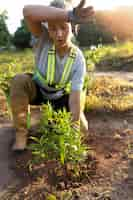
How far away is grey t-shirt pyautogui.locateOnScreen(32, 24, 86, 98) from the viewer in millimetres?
3332

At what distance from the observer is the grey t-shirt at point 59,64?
3.33 meters

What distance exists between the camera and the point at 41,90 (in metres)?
3.66

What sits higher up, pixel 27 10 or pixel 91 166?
pixel 27 10

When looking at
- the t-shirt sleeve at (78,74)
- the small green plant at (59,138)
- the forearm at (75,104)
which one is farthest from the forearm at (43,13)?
the small green plant at (59,138)

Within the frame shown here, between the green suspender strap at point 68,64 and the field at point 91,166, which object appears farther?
the green suspender strap at point 68,64

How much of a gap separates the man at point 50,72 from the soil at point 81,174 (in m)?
0.27

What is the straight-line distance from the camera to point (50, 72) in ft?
11.5

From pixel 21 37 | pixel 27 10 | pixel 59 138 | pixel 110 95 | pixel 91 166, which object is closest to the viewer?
pixel 59 138

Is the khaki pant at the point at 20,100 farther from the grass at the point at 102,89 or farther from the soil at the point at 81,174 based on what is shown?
the grass at the point at 102,89

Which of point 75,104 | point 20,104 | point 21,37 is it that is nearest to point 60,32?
point 75,104

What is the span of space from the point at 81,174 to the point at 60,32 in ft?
3.32

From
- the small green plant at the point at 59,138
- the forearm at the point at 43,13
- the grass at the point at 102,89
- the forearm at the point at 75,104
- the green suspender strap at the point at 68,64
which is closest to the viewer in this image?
the small green plant at the point at 59,138

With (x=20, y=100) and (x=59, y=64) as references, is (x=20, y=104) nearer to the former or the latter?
(x=20, y=100)

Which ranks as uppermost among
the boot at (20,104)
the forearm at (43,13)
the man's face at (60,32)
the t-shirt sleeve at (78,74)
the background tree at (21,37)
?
the forearm at (43,13)
